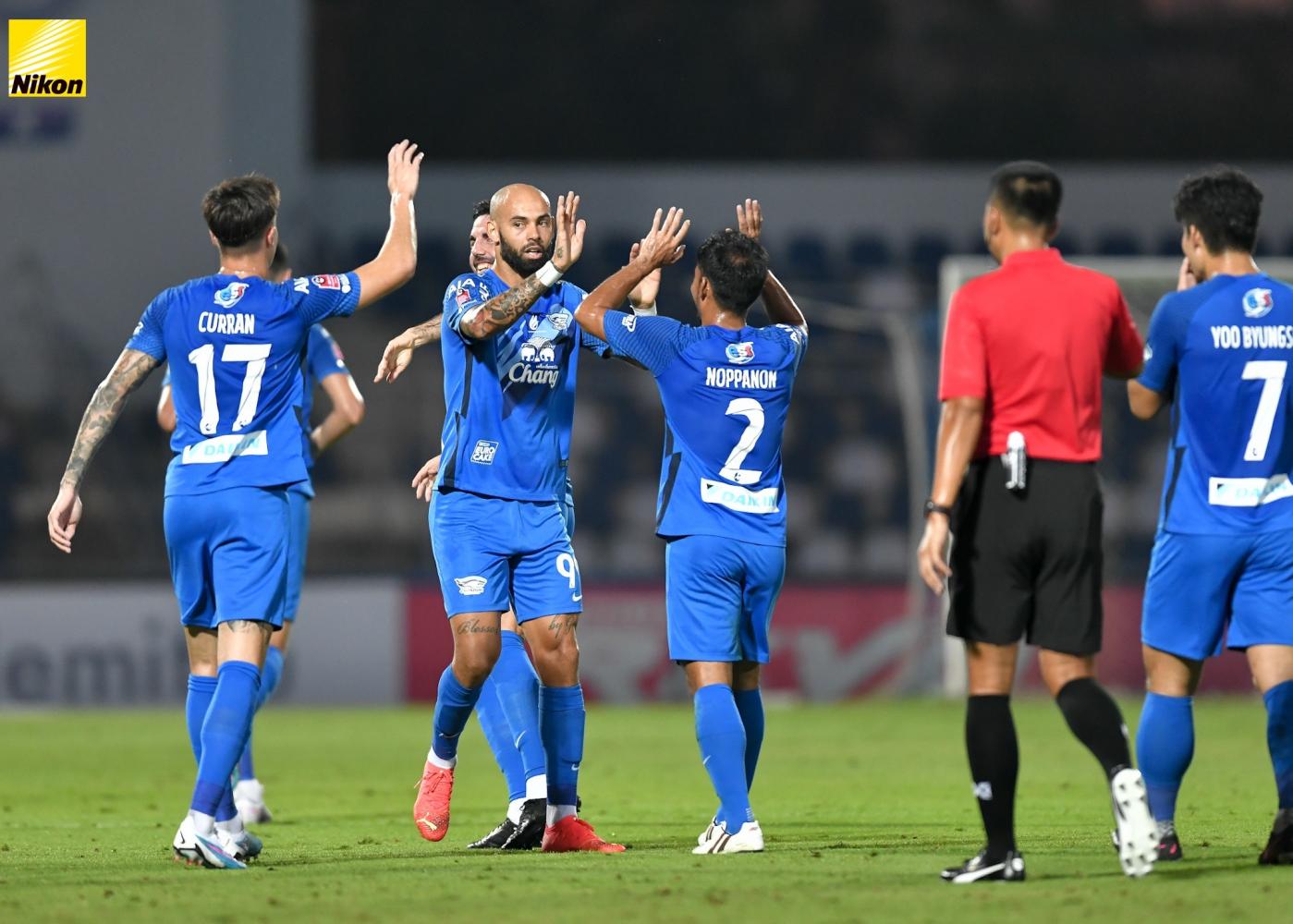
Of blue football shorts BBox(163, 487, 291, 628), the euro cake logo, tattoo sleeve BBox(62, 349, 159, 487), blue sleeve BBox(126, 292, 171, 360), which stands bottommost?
blue football shorts BBox(163, 487, 291, 628)

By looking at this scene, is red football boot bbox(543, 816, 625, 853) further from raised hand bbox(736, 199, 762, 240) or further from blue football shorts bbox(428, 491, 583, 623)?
raised hand bbox(736, 199, 762, 240)

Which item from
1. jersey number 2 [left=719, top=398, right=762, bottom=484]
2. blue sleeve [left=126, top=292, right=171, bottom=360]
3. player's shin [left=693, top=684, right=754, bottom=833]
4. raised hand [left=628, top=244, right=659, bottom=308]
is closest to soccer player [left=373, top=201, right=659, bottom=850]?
raised hand [left=628, top=244, right=659, bottom=308]

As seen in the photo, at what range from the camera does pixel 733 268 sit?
6516 mm

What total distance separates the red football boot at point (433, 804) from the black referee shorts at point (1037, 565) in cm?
216

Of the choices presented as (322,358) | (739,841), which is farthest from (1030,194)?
(322,358)

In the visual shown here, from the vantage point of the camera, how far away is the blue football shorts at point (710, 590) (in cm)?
640

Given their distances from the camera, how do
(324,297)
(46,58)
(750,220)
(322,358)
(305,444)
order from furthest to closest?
(46,58) < (322,358) < (305,444) < (750,220) < (324,297)

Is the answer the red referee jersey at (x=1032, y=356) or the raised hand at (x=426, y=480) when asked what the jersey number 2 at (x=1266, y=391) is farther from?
the raised hand at (x=426, y=480)

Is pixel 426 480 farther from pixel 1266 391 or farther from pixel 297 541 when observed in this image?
pixel 1266 391

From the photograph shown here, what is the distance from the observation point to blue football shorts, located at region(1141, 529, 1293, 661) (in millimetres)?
5914

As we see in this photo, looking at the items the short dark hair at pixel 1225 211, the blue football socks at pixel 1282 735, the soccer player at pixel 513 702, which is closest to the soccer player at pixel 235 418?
the soccer player at pixel 513 702

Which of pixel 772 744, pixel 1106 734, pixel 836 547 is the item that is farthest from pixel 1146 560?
pixel 1106 734

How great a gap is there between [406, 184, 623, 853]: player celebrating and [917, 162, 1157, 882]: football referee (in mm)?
1730

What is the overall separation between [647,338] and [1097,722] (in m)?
2.05
